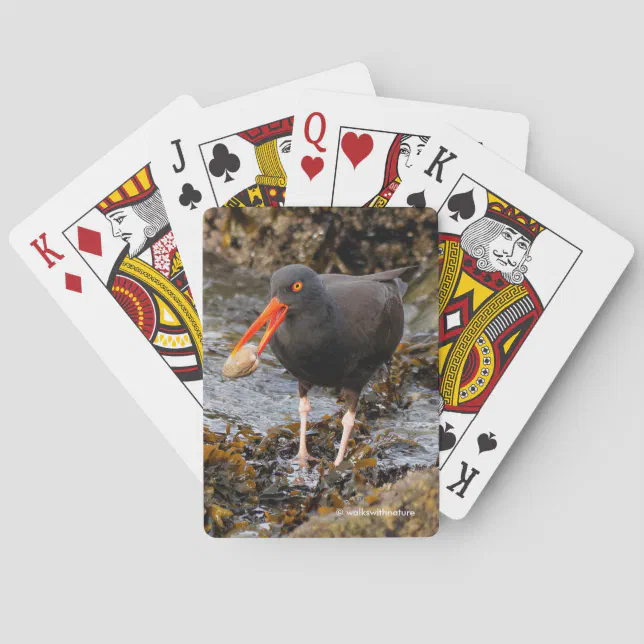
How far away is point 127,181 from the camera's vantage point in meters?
1.59

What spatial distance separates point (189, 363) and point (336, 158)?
2.04 ft

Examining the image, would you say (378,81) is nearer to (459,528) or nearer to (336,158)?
(336,158)

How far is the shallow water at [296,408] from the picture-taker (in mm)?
1498

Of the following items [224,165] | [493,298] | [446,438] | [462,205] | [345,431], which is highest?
[224,165]

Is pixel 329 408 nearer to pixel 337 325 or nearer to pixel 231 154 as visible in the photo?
pixel 337 325

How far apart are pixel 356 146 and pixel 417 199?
0.64ft

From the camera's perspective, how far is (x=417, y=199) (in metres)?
1.52

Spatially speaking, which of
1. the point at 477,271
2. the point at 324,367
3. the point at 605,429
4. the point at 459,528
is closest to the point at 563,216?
the point at 477,271

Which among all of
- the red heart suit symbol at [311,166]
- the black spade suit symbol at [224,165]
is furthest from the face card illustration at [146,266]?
the red heart suit symbol at [311,166]

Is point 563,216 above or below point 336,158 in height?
below

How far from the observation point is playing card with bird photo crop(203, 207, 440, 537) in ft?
4.90

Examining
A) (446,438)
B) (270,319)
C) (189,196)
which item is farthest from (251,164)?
(446,438)

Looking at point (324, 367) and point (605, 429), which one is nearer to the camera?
point (324, 367)

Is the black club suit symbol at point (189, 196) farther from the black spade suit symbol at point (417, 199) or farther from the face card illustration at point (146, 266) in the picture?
the black spade suit symbol at point (417, 199)
